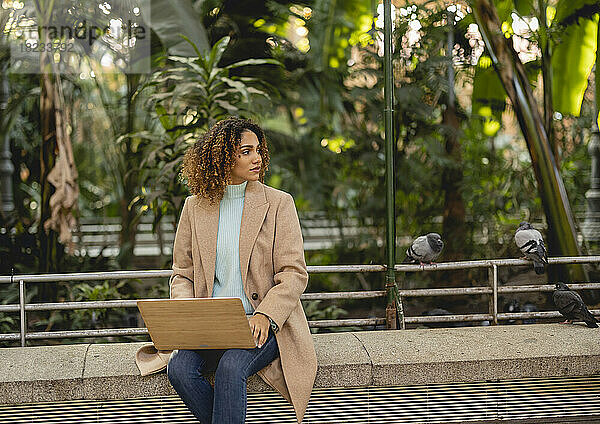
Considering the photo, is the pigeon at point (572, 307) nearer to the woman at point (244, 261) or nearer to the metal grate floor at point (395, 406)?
the metal grate floor at point (395, 406)

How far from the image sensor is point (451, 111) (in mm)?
6453

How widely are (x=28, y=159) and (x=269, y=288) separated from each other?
4269 millimetres

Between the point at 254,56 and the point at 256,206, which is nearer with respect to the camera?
the point at 256,206

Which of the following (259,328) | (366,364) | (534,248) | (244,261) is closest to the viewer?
(259,328)

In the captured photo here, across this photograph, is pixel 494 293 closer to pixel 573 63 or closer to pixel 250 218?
pixel 250 218

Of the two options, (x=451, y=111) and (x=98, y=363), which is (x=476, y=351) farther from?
(x=451, y=111)

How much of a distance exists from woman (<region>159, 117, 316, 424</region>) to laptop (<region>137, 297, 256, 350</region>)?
63mm

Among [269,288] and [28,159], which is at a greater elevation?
[28,159]

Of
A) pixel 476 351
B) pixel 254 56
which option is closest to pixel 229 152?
pixel 476 351

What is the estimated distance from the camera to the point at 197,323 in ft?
9.05

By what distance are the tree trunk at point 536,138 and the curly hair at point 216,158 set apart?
296 cm

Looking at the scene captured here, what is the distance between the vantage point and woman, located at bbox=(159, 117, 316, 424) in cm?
289

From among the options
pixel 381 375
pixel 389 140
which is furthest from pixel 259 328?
pixel 389 140

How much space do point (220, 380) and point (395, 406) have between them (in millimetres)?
944
